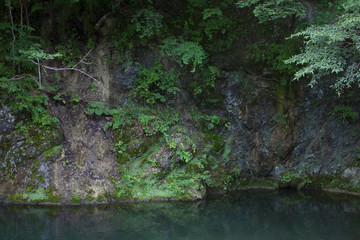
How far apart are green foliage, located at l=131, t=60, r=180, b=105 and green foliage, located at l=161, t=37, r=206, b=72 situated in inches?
22.2

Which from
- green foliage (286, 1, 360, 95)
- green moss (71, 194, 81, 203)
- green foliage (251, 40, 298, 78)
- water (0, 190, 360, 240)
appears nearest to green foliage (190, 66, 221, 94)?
green foliage (251, 40, 298, 78)

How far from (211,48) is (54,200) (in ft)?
21.6

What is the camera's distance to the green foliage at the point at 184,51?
8.73 m

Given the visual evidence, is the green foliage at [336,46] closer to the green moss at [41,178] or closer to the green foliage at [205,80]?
the green foliage at [205,80]

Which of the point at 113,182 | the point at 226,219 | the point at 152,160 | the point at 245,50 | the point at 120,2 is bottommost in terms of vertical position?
the point at 226,219

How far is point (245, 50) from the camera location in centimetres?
981

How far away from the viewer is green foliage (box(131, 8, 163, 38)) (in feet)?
29.0

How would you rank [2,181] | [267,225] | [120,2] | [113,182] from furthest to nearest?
[120,2], [113,182], [2,181], [267,225]

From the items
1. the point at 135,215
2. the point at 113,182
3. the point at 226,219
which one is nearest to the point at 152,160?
the point at 113,182

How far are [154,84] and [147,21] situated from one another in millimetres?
1928

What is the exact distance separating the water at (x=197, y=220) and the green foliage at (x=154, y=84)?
3.32m

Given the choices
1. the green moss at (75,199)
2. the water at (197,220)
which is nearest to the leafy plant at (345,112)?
the water at (197,220)

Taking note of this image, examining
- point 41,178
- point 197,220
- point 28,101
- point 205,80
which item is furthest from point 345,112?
point 28,101

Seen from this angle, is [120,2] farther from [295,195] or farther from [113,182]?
[295,195]
